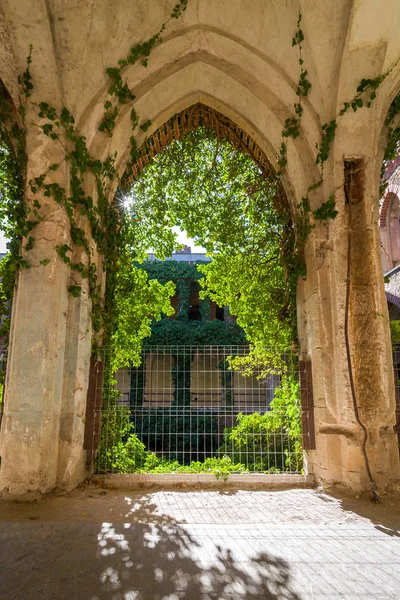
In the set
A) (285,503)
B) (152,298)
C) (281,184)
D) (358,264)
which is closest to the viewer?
(285,503)

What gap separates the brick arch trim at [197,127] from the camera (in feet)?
21.2

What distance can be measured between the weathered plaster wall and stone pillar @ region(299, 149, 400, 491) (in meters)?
0.01

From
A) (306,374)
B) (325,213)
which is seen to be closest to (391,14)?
(325,213)

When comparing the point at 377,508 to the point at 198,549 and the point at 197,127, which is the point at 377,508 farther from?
the point at 197,127

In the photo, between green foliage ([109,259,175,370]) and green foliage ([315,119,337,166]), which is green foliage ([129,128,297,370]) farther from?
green foliage ([315,119,337,166])

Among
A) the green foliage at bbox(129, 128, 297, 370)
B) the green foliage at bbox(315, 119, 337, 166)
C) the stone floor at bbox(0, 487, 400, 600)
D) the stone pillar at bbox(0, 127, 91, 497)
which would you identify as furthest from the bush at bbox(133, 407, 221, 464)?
the green foliage at bbox(315, 119, 337, 166)

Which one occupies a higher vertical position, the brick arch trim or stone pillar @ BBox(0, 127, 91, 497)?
the brick arch trim

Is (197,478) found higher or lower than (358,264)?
lower

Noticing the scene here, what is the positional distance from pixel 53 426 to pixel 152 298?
564 cm

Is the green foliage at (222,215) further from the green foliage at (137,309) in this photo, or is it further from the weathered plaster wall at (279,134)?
the weathered plaster wall at (279,134)

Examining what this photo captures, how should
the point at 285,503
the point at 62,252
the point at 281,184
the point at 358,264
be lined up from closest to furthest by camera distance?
the point at 285,503, the point at 62,252, the point at 358,264, the point at 281,184

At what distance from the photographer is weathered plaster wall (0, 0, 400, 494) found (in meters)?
4.24

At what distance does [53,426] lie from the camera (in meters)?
4.20

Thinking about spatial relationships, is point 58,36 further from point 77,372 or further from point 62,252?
point 77,372
